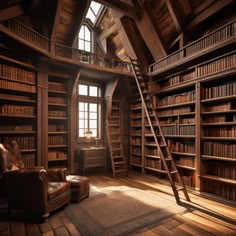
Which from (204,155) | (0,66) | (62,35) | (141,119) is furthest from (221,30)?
(0,66)

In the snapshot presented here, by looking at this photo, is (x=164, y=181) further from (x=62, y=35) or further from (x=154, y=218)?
(x=62, y=35)

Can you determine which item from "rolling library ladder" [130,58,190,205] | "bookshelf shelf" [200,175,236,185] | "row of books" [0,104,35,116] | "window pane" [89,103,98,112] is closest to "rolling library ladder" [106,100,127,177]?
"window pane" [89,103,98,112]

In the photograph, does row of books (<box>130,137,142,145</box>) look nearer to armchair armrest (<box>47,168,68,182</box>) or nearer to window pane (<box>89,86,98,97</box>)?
window pane (<box>89,86,98,97</box>)

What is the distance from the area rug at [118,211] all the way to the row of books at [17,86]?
263cm

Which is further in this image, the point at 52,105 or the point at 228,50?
the point at 52,105

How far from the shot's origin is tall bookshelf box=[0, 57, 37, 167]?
3533 mm

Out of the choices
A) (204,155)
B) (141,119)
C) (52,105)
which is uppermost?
(52,105)

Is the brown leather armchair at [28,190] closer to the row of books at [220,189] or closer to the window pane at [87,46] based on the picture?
the row of books at [220,189]

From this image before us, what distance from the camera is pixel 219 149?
329cm

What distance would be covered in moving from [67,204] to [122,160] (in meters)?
2.75

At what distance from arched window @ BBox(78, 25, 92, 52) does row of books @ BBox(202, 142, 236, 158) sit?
4.59m

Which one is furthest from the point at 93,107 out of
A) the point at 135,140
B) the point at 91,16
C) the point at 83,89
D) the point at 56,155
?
the point at 91,16

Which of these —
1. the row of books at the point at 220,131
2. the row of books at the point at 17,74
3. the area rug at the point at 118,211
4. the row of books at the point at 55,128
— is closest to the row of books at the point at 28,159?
the row of books at the point at 55,128

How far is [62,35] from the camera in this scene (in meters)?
4.84
